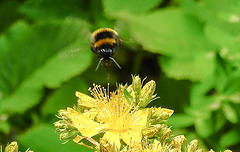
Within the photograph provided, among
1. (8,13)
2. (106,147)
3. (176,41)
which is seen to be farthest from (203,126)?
(8,13)

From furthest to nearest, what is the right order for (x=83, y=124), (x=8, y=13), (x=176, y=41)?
(x=8, y=13)
(x=176, y=41)
(x=83, y=124)

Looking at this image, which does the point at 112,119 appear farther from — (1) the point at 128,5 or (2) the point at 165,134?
(1) the point at 128,5

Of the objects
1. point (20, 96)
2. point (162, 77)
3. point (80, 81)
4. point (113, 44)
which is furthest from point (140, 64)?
point (113, 44)

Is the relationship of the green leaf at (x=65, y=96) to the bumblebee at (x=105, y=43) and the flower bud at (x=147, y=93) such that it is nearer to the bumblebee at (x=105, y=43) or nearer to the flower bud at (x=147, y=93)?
the bumblebee at (x=105, y=43)

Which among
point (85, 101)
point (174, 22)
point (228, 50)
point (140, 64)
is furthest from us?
point (140, 64)

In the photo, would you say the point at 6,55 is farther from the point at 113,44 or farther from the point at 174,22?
the point at 113,44

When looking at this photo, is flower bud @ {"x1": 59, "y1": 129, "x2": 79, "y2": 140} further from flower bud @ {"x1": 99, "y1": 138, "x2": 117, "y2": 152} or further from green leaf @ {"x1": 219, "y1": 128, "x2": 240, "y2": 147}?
green leaf @ {"x1": 219, "y1": 128, "x2": 240, "y2": 147}

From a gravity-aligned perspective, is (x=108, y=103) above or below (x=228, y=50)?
below
